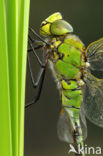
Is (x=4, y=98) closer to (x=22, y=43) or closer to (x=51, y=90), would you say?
(x=22, y=43)

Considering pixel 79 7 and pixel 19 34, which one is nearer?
pixel 19 34

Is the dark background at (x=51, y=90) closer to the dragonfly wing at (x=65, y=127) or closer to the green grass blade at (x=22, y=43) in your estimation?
the dragonfly wing at (x=65, y=127)

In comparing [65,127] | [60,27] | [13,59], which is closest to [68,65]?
[60,27]

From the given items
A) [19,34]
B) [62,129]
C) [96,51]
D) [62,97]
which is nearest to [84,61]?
[96,51]

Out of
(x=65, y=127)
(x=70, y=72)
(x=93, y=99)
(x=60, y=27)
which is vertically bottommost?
(x=65, y=127)

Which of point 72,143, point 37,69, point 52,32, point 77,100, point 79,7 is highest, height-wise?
point 79,7

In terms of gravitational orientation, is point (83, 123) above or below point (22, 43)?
below

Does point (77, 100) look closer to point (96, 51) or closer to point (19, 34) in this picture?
point (96, 51)
